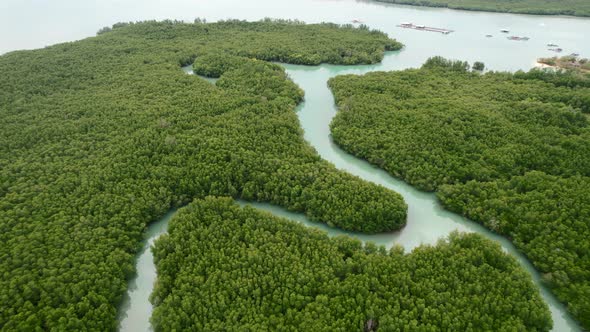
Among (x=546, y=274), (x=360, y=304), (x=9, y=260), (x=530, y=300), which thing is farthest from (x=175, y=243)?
(x=546, y=274)

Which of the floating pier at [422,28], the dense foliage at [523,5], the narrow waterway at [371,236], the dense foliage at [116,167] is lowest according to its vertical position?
the narrow waterway at [371,236]

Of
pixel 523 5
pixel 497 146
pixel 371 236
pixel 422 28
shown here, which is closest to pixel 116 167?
pixel 371 236

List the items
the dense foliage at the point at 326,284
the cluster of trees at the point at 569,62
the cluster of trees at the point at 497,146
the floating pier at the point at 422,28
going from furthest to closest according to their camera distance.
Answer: the floating pier at the point at 422,28 → the cluster of trees at the point at 569,62 → the cluster of trees at the point at 497,146 → the dense foliage at the point at 326,284

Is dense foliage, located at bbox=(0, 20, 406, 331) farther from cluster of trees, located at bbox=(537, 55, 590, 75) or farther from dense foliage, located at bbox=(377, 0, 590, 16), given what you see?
dense foliage, located at bbox=(377, 0, 590, 16)

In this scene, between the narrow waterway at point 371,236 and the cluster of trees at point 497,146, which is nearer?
the narrow waterway at point 371,236

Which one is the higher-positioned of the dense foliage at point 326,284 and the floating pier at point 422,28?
the floating pier at point 422,28

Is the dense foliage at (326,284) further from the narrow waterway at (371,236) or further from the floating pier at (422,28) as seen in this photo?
the floating pier at (422,28)

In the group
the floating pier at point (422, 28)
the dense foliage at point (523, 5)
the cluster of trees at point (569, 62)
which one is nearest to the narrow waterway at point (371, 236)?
the cluster of trees at point (569, 62)

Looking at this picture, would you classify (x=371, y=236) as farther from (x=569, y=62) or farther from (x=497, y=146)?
(x=569, y=62)
